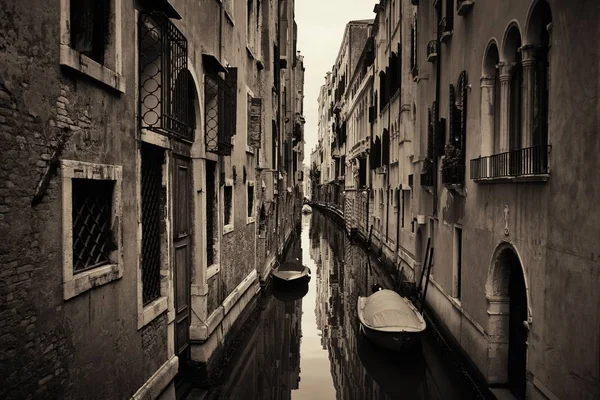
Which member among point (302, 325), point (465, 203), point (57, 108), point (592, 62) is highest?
point (592, 62)

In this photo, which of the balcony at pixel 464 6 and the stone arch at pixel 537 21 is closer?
the stone arch at pixel 537 21

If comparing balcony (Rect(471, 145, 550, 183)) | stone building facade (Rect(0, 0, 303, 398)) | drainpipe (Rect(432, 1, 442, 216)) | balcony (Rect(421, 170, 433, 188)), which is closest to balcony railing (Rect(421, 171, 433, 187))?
balcony (Rect(421, 170, 433, 188))

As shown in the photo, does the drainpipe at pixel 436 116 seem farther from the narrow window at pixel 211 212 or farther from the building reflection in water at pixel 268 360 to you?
the narrow window at pixel 211 212

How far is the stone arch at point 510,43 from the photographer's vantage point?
7814 mm

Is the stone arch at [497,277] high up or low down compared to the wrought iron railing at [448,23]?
down

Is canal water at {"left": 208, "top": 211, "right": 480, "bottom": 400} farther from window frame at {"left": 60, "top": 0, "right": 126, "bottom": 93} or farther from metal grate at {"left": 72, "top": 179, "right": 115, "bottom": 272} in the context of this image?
window frame at {"left": 60, "top": 0, "right": 126, "bottom": 93}

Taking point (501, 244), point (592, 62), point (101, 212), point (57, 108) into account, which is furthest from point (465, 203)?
point (57, 108)

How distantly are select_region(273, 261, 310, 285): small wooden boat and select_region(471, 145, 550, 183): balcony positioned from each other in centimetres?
928

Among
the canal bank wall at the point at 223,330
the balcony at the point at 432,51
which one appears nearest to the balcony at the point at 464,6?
the balcony at the point at 432,51

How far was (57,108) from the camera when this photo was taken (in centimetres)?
430

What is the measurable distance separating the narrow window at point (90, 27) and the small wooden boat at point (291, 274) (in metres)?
12.9

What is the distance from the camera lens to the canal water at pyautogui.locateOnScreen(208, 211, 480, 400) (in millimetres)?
9531

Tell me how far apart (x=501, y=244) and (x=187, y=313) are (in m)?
5.21

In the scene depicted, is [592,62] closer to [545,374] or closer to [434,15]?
[545,374]
